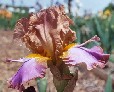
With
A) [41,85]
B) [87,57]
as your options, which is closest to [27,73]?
[87,57]

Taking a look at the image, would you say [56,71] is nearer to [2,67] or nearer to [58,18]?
[58,18]

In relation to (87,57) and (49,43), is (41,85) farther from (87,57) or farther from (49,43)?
(87,57)

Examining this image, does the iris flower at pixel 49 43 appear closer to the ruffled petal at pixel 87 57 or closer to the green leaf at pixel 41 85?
the ruffled petal at pixel 87 57

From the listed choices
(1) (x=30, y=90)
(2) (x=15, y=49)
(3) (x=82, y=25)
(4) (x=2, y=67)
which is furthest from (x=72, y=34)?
(3) (x=82, y=25)

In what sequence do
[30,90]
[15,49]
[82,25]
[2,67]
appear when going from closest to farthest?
1. [30,90]
2. [2,67]
3. [15,49]
4. [82,25]

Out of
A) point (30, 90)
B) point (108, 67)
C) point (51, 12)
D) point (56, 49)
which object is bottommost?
point (108, 67)

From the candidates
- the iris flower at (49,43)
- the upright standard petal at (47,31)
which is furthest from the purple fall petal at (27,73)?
the upright standard petal at (47,31)

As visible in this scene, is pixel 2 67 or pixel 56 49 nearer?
pixel 56 49

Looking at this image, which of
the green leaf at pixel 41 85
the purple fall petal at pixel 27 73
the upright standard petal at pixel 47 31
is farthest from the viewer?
the green leaf at pixel 41 85

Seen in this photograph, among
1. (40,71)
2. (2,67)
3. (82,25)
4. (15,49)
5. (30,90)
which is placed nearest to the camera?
(40,71)
